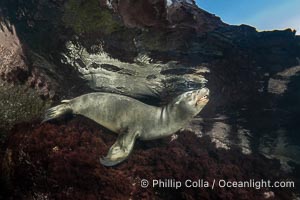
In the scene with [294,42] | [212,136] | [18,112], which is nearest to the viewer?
[18,112]

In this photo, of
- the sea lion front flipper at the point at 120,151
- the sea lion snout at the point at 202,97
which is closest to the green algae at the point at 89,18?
the sea lion snout at the point at 202,97

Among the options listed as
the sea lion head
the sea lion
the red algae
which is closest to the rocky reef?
the red algae

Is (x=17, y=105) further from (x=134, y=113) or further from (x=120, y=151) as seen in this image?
(x=134, y=113)

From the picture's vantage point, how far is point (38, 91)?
6.88 m

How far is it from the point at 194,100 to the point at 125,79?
342 centimetres

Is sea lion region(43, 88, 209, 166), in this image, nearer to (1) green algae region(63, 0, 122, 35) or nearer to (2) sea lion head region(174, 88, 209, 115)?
(2) sea lion head region(174, 88, 209, 115)

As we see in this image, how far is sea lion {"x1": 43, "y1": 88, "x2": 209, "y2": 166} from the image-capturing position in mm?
6465

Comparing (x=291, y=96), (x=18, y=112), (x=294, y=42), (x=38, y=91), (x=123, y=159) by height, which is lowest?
(x=123, y=159)

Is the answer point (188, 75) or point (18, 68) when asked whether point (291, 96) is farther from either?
point (18, 68)

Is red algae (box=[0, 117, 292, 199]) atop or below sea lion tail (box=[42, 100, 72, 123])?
below

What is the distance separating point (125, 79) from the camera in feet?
30.1

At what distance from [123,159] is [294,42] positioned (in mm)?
5396

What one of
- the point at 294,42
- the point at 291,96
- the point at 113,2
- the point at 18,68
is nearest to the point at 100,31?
the point at 113,2

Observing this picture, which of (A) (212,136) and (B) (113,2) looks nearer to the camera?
(B) (113,2)
